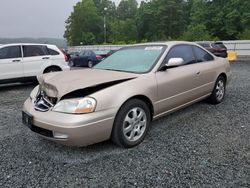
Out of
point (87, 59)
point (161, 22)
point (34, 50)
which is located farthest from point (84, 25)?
point (34, 50)

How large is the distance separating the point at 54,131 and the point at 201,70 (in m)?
3.03

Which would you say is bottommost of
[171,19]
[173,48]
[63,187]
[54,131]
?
[63,187]

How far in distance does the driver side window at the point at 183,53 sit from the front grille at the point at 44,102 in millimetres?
1940

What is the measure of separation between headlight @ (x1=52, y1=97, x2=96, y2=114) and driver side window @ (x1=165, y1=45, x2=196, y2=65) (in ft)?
5.37

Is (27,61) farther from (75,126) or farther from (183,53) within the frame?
(75,126)

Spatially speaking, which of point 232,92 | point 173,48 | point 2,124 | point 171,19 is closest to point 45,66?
point 2,124

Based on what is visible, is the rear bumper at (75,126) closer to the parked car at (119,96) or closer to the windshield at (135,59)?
the parked car at (119,96)

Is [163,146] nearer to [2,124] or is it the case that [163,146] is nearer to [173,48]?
[173,48]

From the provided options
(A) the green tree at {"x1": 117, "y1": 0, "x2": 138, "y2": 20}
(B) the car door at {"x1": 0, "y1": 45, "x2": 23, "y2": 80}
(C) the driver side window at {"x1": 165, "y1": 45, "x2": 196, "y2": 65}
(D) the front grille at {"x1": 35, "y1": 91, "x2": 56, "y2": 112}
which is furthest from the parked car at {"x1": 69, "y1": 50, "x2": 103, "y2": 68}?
(A) the green tree at {"x1": 117, "y1": 0, "x2": 138, "y2": 20}

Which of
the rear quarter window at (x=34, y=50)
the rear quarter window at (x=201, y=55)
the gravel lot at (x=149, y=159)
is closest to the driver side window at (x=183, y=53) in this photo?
the rear quarter window at (x=201, y=55)

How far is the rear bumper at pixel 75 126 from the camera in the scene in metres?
2.83

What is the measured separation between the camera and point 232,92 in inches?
257

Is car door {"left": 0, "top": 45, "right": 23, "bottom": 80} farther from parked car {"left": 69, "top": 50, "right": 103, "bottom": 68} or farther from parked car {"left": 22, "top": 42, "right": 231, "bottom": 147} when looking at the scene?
parked car {"left": 69, "top": 50, "right": 103, "bottom": 68}

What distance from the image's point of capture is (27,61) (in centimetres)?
802
